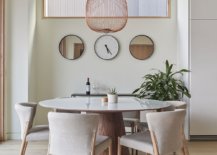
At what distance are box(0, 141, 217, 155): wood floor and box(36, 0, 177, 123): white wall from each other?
127 centimetres

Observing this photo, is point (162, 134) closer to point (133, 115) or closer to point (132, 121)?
point (132, 121)

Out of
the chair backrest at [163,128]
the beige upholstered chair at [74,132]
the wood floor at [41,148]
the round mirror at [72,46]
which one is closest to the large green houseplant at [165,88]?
the wood floor at [41,148]

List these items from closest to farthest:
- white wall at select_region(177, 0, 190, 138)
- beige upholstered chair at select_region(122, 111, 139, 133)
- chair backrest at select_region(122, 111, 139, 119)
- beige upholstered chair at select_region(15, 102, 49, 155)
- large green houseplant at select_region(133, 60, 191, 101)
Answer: beige upholstered chair at select_region(15, 102, 49, 155), beige upholstered chair at select_region(122, 111, 139, 133), chair backrest at select_region(122, 111, 139, 119), large green houseplant at select_region(133, 60, 191, 101), white wall at select_region(177, 0, 190, 138)

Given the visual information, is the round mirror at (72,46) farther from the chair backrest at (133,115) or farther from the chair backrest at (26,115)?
the chair backrest at (26,115)

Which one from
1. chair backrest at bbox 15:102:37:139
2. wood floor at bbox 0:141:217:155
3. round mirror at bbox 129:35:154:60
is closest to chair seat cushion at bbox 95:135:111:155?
chair backrest at bbox 15:102:37:139

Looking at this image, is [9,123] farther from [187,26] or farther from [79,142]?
[187,26]

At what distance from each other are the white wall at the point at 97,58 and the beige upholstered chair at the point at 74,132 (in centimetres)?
293

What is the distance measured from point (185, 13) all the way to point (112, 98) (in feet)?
7.49

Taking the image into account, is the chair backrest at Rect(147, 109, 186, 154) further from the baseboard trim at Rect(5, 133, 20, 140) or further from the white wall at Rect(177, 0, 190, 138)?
the baseboard trim at Rect(5, 133, 20, 140)

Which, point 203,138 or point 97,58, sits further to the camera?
point 97,58

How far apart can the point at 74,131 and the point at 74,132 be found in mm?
10

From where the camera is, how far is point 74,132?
279 cm

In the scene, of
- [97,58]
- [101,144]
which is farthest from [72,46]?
[101,144]

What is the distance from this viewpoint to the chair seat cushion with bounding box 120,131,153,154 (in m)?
2.95
